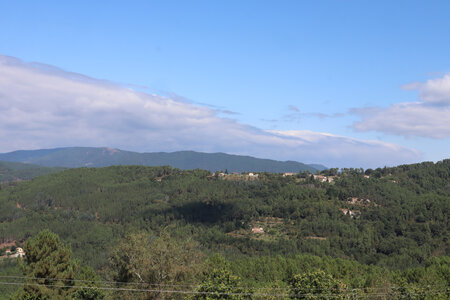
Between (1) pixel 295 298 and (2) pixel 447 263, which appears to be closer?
(1) pixel 295 298

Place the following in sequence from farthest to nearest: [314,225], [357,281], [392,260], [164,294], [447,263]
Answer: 1. [314,225]
2. [392,260]
3. [447,263]
4. [357,281]
5. [164,294]

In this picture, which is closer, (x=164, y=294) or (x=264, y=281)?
(x=164, y=294)

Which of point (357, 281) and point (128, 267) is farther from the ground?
point (128, 267)

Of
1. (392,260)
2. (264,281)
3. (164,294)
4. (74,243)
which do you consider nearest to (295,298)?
(164,294)

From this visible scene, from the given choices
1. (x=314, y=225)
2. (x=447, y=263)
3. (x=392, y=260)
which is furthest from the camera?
(x=314, y=225)

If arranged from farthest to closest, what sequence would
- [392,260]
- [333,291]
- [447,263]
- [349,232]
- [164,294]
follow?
1. [349,232]
2. [392,260]
3. [447,263]
4. [333,291]
5. [164,294]

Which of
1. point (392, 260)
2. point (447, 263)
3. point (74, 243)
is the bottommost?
point (74, 243)

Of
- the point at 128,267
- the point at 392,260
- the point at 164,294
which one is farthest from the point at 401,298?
the point at 392,260

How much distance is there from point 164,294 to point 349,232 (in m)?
143

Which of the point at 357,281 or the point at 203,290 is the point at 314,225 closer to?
the point at 357,281

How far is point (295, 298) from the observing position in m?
58.7

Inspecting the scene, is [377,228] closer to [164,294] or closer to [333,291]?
[333,291]

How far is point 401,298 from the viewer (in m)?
58.6

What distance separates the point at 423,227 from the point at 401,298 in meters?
119
